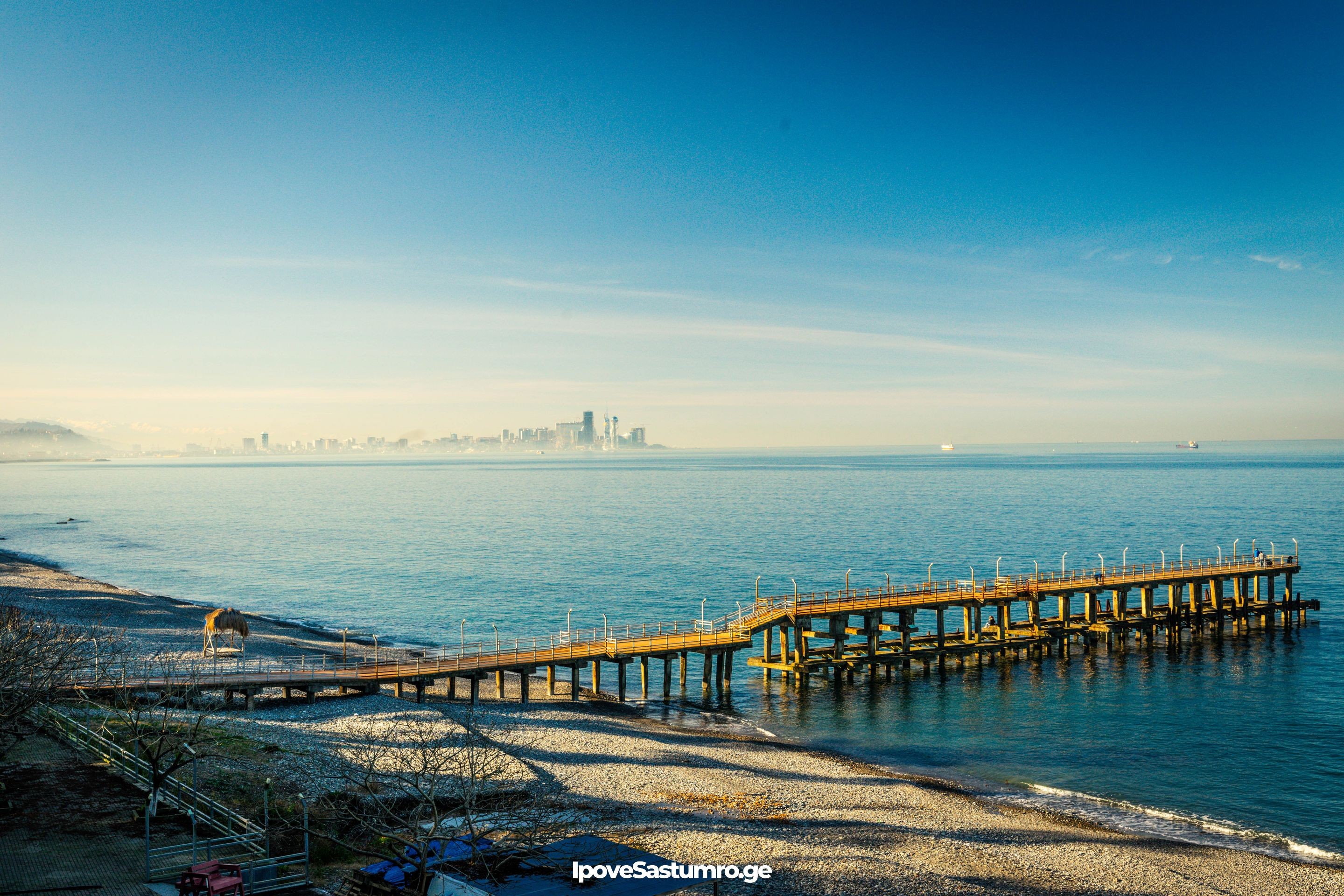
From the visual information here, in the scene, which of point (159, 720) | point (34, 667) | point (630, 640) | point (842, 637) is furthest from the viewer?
point (842, 637)

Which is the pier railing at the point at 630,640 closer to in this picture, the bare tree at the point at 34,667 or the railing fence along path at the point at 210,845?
the bare tree at the point at 34,667

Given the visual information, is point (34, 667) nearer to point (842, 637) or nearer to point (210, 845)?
point (210, 845)

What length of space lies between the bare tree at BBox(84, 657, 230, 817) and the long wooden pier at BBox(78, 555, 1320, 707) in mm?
462

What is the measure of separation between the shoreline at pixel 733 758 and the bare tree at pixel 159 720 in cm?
284

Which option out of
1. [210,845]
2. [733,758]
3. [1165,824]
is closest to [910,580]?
[733,758]

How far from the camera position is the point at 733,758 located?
38.3 metres

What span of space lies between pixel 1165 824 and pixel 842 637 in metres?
25.5

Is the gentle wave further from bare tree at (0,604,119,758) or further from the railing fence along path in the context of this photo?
bare tree at (0,604,119,758)

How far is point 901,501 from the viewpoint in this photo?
193125 mm

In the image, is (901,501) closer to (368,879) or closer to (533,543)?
(533,543)

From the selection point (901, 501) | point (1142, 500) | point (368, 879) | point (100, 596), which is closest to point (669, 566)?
point (100, 596)

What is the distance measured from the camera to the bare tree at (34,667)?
83.1 feet

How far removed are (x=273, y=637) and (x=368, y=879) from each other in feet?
170

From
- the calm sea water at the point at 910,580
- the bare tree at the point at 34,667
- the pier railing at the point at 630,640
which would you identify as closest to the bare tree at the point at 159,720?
the pier railing at the point at 630,640
